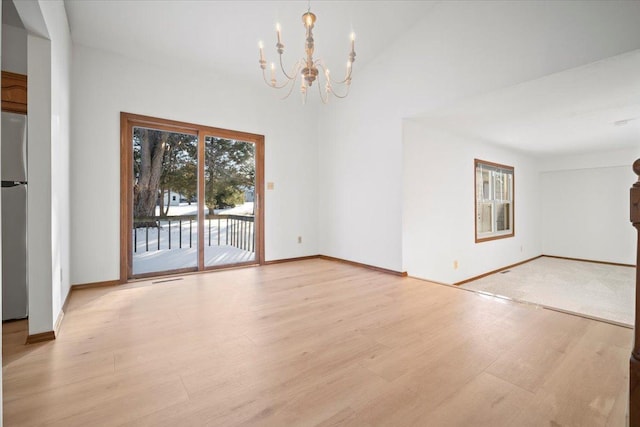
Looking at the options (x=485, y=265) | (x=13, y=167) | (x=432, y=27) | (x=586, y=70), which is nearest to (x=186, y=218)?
(x=13, y=167)

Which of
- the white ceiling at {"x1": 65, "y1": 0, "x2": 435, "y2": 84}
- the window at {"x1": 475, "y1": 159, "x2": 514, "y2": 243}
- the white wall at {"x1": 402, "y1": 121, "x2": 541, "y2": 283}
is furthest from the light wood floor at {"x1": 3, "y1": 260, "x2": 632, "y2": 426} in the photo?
the window at {"x1": 475, "y1": 159, "x2": 514, "y2": 243}

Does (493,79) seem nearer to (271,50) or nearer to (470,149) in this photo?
(470,149)

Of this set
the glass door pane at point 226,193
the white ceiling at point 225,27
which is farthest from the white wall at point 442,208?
the glass door pane at point 226,193

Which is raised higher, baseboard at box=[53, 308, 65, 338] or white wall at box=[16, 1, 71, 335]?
white wall at box=[16, 1, 71, 335]

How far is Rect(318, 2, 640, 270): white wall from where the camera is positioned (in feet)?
7.79

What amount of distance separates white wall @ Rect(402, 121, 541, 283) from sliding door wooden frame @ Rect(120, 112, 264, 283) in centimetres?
221

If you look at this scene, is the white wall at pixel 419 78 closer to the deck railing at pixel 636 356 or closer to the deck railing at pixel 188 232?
the deck railing at pixel 188 232

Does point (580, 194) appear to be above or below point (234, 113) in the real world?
below

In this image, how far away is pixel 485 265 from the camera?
5.36 meters

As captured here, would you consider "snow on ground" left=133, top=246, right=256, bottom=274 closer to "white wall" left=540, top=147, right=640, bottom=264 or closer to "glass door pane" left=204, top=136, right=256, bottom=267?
"glass door pane" left=204, top=136, right=256, bottom=267

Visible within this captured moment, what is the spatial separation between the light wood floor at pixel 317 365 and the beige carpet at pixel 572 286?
1.70 meters

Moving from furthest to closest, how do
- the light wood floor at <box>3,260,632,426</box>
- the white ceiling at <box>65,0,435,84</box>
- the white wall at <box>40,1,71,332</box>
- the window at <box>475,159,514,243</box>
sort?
the window at <box>475,159,514,243</box>
the white ceiling at <box>65,0,435,84</box>
the white wall at <box>40,1,71,332</box>
the light wood floor at <box>3,260,632,426</box>

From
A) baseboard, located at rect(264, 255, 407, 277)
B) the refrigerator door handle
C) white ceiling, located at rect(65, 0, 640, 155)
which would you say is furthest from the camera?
baseboard, located at rect(264, 255, 407, 277)

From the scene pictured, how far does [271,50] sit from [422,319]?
3625 millimetres
